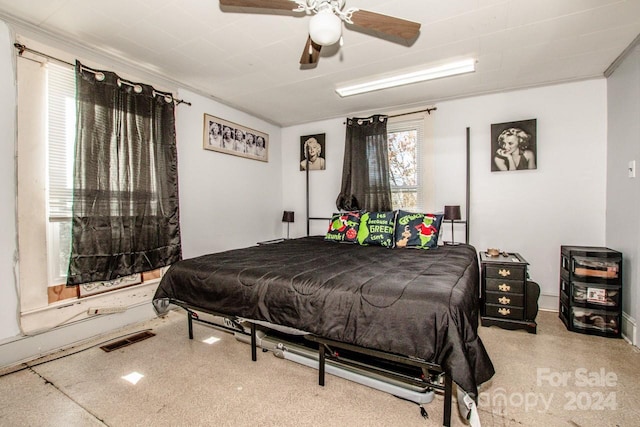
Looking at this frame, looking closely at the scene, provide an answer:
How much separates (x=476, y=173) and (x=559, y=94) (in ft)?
3.86

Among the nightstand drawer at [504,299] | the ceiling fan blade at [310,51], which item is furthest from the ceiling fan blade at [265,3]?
the nightstand drawer at [504,299]

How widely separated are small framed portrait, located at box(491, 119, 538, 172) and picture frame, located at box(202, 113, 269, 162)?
3.23 metres

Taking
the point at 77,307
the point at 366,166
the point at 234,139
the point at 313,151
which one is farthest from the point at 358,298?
the point at 313,151

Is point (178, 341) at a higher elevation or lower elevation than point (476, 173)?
lower

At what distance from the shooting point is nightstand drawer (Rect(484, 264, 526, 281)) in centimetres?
272

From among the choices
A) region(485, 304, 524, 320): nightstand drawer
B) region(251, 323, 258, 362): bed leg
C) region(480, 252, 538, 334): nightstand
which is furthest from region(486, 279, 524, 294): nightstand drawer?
region(251, 323, 258, 362): bed leg

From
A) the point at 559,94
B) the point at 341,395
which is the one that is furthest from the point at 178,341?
the point at 559,94

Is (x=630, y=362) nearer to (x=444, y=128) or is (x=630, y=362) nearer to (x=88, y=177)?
(x=444, y=128)

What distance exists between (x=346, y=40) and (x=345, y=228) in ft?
6.68

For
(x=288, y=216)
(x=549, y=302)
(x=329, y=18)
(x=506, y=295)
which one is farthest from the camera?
(x=288, y=216)

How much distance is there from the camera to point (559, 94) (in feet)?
10.6

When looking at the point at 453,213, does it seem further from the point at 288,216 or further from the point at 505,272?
the point at 288,216

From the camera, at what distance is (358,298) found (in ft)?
5.26

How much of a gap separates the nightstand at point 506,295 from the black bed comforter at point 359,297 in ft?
1.26
